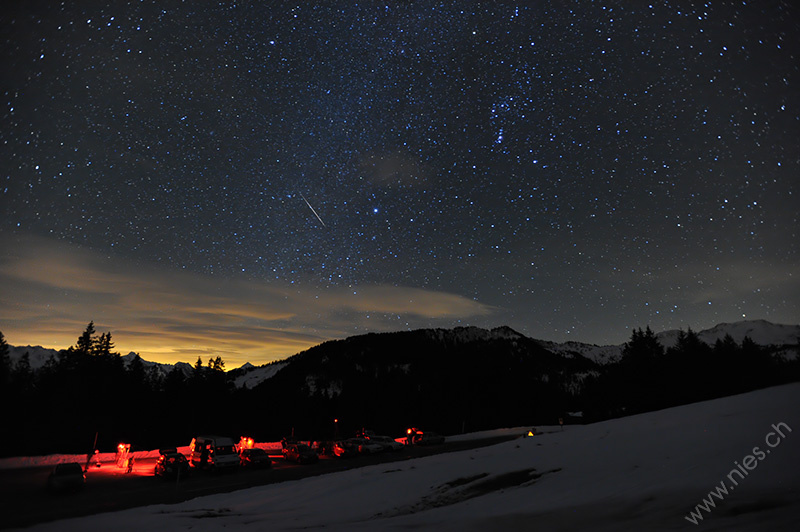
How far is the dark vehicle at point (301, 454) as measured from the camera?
104ft

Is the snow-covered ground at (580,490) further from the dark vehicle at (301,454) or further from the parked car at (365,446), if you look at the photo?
the parked car at (365,446)

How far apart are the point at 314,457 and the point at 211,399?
259 ft

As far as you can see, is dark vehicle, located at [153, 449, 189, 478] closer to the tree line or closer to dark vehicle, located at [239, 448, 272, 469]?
dark vehicle, located at [239, 448, 272, 469]

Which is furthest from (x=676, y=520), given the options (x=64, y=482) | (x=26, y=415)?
(x=26, y=415)

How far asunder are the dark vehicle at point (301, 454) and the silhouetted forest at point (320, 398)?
30.2 m

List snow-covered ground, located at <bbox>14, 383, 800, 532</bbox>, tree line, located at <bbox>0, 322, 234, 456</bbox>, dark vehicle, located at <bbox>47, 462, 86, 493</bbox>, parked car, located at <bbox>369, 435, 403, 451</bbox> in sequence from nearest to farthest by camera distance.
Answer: snow-covered ground, located at <bbox>14, 383, 800, 532</bbox> < dark vehicle, located at <bbox>47, 462, 86, 493</bbox> < parked car, located at <bbox>369, 435, 403, 451</bbox> < tree line, located at <bbox>0, 322, 234, 456</bbox>

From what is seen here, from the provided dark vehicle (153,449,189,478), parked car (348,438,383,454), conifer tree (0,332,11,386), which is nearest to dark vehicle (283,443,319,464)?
parked car (348,438,383,454)

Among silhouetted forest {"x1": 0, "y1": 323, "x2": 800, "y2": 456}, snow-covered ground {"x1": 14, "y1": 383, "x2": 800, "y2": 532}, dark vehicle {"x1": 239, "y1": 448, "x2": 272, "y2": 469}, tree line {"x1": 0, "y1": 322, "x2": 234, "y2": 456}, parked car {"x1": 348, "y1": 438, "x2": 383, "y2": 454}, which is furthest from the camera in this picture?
tree line {"x1": 0, "y1": 322, "x2": 234, "y2": 456}

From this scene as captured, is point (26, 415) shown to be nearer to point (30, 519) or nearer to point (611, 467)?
point (30, 519)

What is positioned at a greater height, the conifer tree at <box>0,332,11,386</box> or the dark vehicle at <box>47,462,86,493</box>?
the conifer tree at <box>0,332,11,386</box>

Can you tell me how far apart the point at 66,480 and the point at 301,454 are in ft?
47.9

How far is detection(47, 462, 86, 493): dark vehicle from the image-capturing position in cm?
2114

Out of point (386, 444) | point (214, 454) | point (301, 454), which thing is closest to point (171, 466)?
point (214, 454)

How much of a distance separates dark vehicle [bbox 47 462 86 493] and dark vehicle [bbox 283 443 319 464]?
45.5 ft
